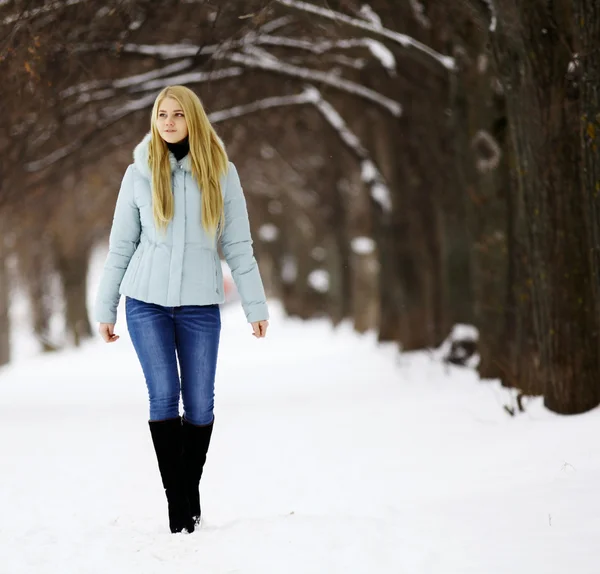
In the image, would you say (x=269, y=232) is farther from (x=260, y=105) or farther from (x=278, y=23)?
(x=278, y=23)

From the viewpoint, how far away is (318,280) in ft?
105

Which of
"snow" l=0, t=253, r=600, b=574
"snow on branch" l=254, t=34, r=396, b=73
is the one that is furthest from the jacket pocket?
"snow on branch" l=254, t=34, r=396, b=73

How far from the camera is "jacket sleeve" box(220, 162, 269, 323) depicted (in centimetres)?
507

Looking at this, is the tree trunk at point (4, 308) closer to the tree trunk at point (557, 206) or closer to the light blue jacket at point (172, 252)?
the tree trunk at point (557, 206)

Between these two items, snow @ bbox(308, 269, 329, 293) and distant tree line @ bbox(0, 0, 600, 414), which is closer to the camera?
distant tree line @ bbox(0, 0, 600, 414)

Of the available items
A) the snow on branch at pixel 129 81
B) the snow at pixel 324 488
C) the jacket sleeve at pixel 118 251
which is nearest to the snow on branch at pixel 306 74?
the snow on branch at pixel 129 81

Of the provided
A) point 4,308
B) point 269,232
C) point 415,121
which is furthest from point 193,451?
point 269,232

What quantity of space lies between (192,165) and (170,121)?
9.2 inches

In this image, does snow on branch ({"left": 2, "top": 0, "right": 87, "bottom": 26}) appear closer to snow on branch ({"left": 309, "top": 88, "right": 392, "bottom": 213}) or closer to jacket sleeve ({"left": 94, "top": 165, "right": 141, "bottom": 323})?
jacket sleeve ({"left": 94, "top": 165, "right": 141, "bottom": 323})

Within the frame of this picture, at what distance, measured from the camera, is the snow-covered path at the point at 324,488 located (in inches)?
183

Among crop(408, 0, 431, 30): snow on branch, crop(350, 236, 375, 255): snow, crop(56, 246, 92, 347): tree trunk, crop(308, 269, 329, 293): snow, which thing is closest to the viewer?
crop(408, 0, 431, 30): snow on branch

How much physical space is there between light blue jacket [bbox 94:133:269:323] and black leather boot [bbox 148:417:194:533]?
60 cm

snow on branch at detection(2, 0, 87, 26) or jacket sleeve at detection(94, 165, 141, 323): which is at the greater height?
snow on branch at detection(2, 0, 87, 26)

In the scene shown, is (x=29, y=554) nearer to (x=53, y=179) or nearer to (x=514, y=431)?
(x=514, y=431)
